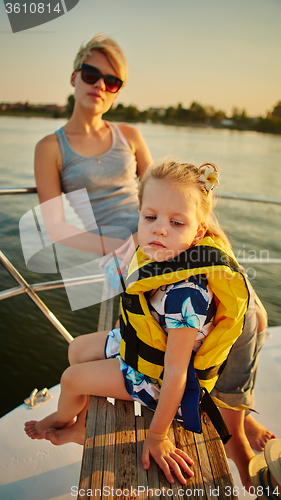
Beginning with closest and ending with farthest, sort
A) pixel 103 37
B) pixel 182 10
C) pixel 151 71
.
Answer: pixel 103 37 < pixel 182 10 < pixel 151 71

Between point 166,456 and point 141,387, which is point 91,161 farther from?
point 166,456

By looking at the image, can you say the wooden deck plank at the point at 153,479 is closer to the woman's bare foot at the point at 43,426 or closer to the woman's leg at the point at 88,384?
the woman's leg at the point at 88,384

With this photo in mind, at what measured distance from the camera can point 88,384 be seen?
1.14 m

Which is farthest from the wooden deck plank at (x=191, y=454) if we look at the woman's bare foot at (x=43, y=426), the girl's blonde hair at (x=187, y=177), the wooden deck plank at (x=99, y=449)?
the girl's blonde hair at (x=187, y=177)

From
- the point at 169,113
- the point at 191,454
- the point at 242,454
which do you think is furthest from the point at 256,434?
the point at 169,113

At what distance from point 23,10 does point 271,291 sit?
553 cm

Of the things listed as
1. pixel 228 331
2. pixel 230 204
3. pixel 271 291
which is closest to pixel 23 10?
pixel 228 331

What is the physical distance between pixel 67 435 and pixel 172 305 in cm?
70

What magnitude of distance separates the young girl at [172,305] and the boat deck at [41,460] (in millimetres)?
511

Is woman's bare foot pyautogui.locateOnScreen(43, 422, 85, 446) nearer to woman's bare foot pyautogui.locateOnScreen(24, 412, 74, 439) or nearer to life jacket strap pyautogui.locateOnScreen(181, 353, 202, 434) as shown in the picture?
woman's bare foot pyautogui.locateOnScreen(24, 412, 74, 439)

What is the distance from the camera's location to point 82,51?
176 centimetres

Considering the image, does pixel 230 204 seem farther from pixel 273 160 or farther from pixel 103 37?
pixel 273 160

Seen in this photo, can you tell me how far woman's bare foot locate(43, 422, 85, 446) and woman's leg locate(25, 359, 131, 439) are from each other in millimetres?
58

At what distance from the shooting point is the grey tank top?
5.70 feet
